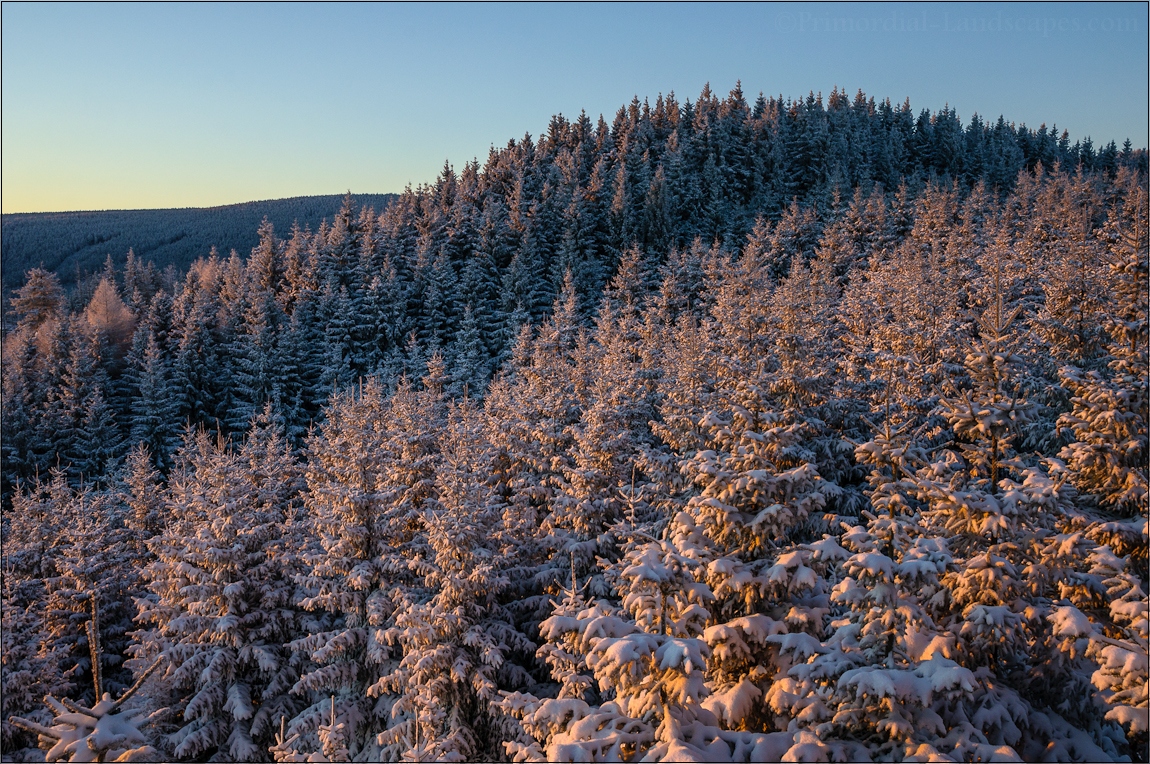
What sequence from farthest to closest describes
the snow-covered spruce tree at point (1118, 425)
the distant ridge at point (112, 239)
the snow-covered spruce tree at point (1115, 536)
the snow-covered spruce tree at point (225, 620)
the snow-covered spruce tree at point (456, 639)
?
1. the distant ridge at point (112, 239)
2. the snow-covered spruce tree at point (225, 620)
3. the snow-covered spruce tree at point (456, 639)
4. the snow-covered spruce tree at point (1118, 425)
5. the snow-covered spruce tree at point (1115, 536)

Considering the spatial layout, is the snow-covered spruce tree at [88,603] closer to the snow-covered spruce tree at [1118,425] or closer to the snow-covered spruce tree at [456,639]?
Result: the snow-covered spruce tree at [456,639]

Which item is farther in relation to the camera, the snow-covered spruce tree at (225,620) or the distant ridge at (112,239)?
the distant ridge at (112,239)

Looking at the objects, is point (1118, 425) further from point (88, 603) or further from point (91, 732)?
point (88, 603)

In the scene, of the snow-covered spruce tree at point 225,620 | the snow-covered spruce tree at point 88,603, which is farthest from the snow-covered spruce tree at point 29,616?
the snow-covered spruce tree at point 225,620

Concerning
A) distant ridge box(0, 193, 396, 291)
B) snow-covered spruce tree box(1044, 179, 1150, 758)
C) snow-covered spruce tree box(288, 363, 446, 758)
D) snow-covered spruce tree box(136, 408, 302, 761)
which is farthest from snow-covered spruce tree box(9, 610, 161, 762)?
distant ridge box(0, 193, 396, 291)

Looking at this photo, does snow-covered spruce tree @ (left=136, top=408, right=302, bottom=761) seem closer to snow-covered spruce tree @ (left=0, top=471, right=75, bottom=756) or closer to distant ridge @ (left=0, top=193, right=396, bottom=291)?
snow-covered spruce tree @ (left=0, top=471, right=75, bottom=756)

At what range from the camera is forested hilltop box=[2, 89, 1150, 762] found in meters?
9.39

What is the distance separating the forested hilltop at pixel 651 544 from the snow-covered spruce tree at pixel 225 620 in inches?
5.4

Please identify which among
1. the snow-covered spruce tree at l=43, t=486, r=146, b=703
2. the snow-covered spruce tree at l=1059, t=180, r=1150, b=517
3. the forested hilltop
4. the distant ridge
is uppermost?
the distant ridge

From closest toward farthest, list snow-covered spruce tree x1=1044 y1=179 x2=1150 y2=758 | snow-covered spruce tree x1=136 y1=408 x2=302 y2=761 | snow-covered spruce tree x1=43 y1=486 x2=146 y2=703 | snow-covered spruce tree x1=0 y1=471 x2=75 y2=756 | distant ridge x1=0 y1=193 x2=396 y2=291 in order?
snow-covered spruce tree x1=1044 y1=179 x2=1150 y2=758 < snow-covered spruce tree x1=136 y1=408 x2=302 y2=761 < snow-covered spruce tree x1=0 y1=471 x2=75 y2=756 < snow-covered spruce tree x1=43 y1=486 x2=146 y2=703 < distant ridge x1=0 y1=193 x2=396 y2=291

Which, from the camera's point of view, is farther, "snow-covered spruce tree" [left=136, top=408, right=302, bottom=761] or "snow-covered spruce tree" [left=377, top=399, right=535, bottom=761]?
"snow-covered spruce tree" [left=136, top=408, right=302, bottom=761]

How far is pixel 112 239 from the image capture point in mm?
178000

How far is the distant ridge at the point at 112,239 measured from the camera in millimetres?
156625

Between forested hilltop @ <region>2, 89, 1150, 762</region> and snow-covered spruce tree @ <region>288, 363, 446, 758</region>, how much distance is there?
0.13 meters
